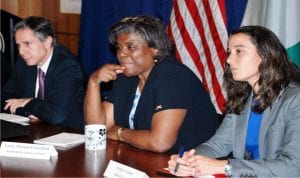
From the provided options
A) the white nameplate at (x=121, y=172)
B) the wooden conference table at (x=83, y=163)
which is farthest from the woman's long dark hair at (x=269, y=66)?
the white nameplate at (x=121, y=172)

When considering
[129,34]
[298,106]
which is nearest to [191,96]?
[129,34]

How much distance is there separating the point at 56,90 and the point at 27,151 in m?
0.97

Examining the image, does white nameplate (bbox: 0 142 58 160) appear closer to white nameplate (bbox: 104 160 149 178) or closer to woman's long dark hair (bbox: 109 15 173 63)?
white nameplate (bbox: 104 160 149 178)

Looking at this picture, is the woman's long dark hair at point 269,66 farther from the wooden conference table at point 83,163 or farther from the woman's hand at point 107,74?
the woman's hand at point 107,74

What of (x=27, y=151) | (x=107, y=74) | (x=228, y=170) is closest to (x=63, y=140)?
(x=27, y=151)

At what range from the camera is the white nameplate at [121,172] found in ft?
5.52

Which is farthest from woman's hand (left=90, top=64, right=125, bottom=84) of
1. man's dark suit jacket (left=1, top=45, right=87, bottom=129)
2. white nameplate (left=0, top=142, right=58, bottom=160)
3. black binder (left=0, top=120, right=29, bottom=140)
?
white nameplate (left=0, top=142, right=58, bottom=160)

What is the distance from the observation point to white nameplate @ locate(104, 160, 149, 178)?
1.68m

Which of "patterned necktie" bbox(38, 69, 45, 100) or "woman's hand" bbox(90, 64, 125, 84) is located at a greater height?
"woman's hand" bbox(90, 64, 125, 84)

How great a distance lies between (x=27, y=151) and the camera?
198 cm

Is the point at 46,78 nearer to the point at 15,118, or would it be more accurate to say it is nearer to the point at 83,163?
the point at 15,118

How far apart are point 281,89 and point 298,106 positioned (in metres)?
0.12

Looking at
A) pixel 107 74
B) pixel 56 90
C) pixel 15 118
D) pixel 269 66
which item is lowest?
pixel 15 118

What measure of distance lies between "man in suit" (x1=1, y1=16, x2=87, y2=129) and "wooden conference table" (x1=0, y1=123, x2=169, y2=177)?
80 cm
